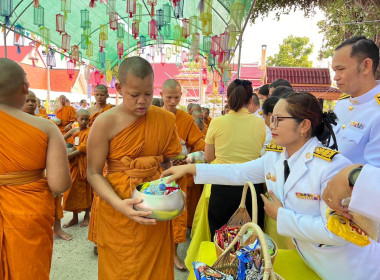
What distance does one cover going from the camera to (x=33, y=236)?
1784mm

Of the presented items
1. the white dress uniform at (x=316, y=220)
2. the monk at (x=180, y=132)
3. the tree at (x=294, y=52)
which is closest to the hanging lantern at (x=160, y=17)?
the monk at (x=180, y=132)

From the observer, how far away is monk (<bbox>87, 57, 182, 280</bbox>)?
1.79m

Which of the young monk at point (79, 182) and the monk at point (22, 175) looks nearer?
the monk at point (22, 175)

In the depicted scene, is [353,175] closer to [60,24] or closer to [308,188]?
[308,188]

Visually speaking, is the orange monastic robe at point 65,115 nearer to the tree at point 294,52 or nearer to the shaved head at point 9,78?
the shaved head at point 9,78

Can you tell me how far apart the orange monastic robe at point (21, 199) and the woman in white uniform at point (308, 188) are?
83 centimetres

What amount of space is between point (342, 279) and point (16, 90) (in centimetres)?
208

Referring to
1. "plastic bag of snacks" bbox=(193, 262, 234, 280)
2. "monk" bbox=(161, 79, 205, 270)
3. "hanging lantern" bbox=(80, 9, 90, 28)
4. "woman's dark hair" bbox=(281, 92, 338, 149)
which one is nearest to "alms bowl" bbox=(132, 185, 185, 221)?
"plastic bag of snacks" bbox=(193, 262, 234, 280)

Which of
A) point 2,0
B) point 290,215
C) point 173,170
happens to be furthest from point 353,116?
point 2,0

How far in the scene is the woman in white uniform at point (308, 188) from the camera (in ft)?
4.47

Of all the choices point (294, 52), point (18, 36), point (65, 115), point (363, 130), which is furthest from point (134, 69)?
point (294, 52)

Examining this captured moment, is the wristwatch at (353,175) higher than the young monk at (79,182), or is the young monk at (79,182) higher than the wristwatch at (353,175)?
the wristwatch at (353,175)

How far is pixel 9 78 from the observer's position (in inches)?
66.2

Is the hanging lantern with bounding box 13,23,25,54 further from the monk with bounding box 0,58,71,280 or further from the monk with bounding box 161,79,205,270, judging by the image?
the monk with bounding box 0,58,71,280
